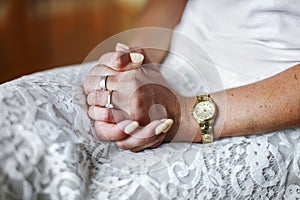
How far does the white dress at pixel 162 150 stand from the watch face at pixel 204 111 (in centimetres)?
4

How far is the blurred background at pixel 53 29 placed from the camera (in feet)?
7.88

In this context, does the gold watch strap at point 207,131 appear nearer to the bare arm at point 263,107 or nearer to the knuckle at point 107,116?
the bare arm at point 263,107

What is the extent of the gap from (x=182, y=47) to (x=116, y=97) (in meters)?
0.26

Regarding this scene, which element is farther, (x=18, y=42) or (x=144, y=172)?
(x=18, y=42)

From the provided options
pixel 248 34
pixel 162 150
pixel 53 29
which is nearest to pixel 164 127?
pixel 162 150

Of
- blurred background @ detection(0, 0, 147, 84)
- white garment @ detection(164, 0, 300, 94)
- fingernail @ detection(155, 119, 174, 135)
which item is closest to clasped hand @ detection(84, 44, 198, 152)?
fingernail @ detection(155, 119, 174, 135)

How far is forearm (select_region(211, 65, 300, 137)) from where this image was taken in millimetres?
855

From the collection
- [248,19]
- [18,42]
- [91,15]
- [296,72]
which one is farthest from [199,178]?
[91,15]

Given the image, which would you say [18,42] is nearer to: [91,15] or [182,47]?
[91,15]

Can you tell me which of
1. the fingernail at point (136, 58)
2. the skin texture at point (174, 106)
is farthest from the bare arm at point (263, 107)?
the fingernail at point (136, 58)

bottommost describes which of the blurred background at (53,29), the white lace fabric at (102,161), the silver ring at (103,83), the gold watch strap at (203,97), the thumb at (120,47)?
the blurred background at (53,29)

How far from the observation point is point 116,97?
2.78 feet

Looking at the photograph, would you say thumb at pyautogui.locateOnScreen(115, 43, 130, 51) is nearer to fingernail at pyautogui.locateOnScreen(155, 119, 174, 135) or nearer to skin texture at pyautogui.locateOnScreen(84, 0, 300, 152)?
skin texture at pyautogui.locateOnScreen(84, 0, 300, 152)

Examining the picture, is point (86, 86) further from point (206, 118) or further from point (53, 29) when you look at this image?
point (53, 29)
